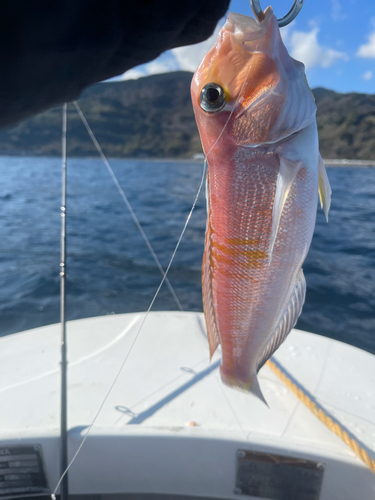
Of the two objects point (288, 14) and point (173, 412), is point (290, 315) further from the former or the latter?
point (173, 412)

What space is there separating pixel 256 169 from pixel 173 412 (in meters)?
1.56

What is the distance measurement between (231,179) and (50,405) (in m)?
1.78

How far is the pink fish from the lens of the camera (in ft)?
3.08

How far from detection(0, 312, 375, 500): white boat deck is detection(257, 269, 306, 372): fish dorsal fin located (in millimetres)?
776

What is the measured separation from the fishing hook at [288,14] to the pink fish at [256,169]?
0.07 ft

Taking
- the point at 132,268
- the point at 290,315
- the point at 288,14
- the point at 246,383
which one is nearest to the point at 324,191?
the point at 290,315

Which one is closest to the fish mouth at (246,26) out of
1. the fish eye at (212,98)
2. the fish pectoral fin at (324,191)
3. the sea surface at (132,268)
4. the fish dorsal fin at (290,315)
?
the fish eye at (212,98)

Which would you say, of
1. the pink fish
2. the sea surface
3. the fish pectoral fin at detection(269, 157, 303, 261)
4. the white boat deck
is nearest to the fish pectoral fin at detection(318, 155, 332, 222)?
the pink fish

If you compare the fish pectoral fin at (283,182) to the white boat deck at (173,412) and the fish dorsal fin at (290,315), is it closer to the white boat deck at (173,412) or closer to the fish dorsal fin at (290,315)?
the fish dorsal fin at (290,315)

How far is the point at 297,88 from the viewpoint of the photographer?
95 centimetres

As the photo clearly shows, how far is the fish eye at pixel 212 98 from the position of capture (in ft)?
3.14

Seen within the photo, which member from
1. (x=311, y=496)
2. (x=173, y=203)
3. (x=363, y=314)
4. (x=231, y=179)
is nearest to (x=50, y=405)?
(x=311, y=496)

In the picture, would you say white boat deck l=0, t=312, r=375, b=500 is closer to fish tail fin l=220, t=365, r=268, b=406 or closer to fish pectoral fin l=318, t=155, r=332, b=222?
fish tail fin l=220, t=365, r=268, b=406

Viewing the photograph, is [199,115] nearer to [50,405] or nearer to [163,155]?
[50,405]
